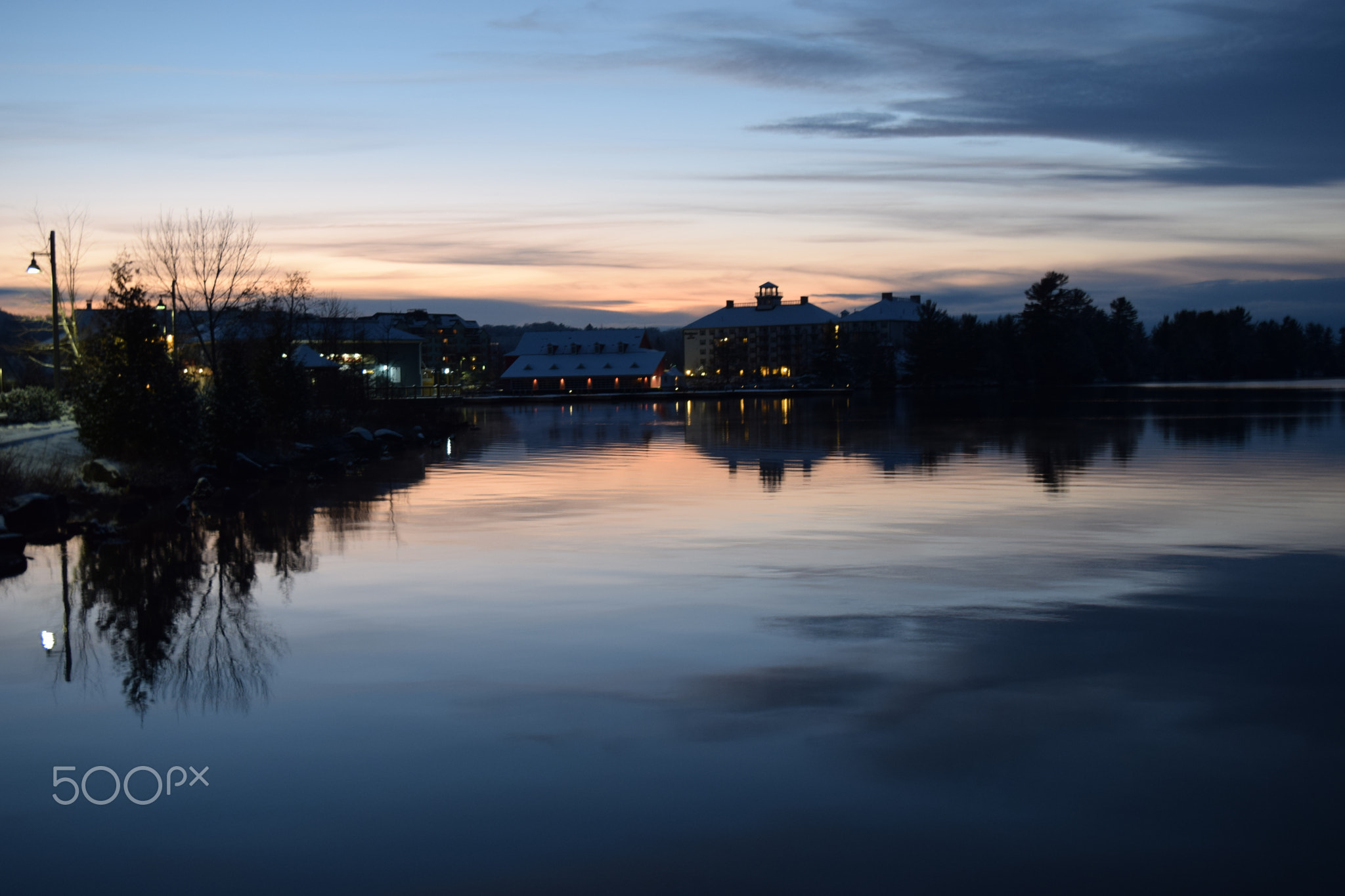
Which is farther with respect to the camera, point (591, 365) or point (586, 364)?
point (586, 364)

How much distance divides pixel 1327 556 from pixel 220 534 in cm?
1621

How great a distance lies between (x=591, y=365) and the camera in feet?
466

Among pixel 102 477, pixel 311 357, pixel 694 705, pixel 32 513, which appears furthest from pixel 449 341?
pixel 694 705

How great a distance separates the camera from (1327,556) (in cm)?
1391

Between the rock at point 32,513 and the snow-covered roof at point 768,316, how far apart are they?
165826 mm

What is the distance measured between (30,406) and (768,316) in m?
157

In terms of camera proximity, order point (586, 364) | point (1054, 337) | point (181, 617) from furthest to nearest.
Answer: point (586, 364)
point (1054, 337)
point (181, 617)

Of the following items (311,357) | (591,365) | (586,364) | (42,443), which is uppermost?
(586,364)

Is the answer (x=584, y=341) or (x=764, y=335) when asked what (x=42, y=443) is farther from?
(x=764, y=335)

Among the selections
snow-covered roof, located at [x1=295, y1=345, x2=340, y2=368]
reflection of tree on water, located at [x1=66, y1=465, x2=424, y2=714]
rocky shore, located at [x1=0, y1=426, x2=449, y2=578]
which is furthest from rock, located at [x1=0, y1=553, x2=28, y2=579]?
snow-covered roof, located at [x1=295, y1=345, x2=340, y2=368]

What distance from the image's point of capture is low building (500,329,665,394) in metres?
139

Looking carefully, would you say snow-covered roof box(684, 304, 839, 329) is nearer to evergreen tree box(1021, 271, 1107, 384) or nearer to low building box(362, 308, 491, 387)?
low building box(362, 308, 491, 387)

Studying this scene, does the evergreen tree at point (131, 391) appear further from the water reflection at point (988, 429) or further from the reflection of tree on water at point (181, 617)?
the water reflection at point (988, 429)

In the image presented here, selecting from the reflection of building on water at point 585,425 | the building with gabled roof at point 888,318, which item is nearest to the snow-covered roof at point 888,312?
the building with gabled roof at point 888,318
